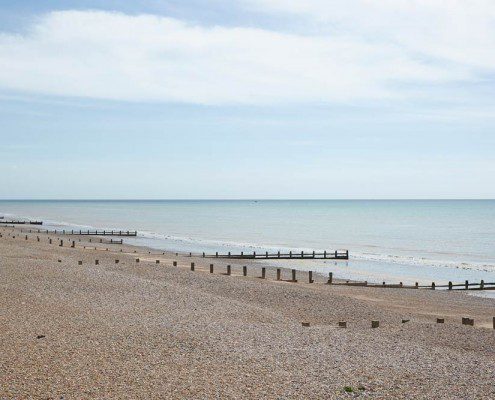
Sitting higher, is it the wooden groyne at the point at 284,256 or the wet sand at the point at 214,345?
the wet sand at the point at 214,345

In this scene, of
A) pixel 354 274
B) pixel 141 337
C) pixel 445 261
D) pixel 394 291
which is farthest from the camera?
pixel 445 261

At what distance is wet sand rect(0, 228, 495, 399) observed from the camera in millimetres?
12906

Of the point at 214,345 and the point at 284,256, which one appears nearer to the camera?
the point at 214,345

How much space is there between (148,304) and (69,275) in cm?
664

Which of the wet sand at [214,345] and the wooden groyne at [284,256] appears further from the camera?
the wooden groyne at [284,256]

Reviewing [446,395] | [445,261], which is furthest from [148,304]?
[445,261]

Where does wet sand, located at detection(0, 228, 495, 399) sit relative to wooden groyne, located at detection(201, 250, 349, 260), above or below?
above

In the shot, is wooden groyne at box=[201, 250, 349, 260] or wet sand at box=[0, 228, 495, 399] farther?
wooden groyne at box=[201, 250, 349, 260]

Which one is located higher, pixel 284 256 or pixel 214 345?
pixel 214 345

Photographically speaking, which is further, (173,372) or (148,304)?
(148,304)

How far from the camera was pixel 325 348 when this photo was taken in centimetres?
1694

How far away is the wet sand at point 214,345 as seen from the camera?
12.9 metres

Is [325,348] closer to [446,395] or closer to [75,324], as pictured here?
[446,395]

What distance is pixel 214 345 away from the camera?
648 inches
